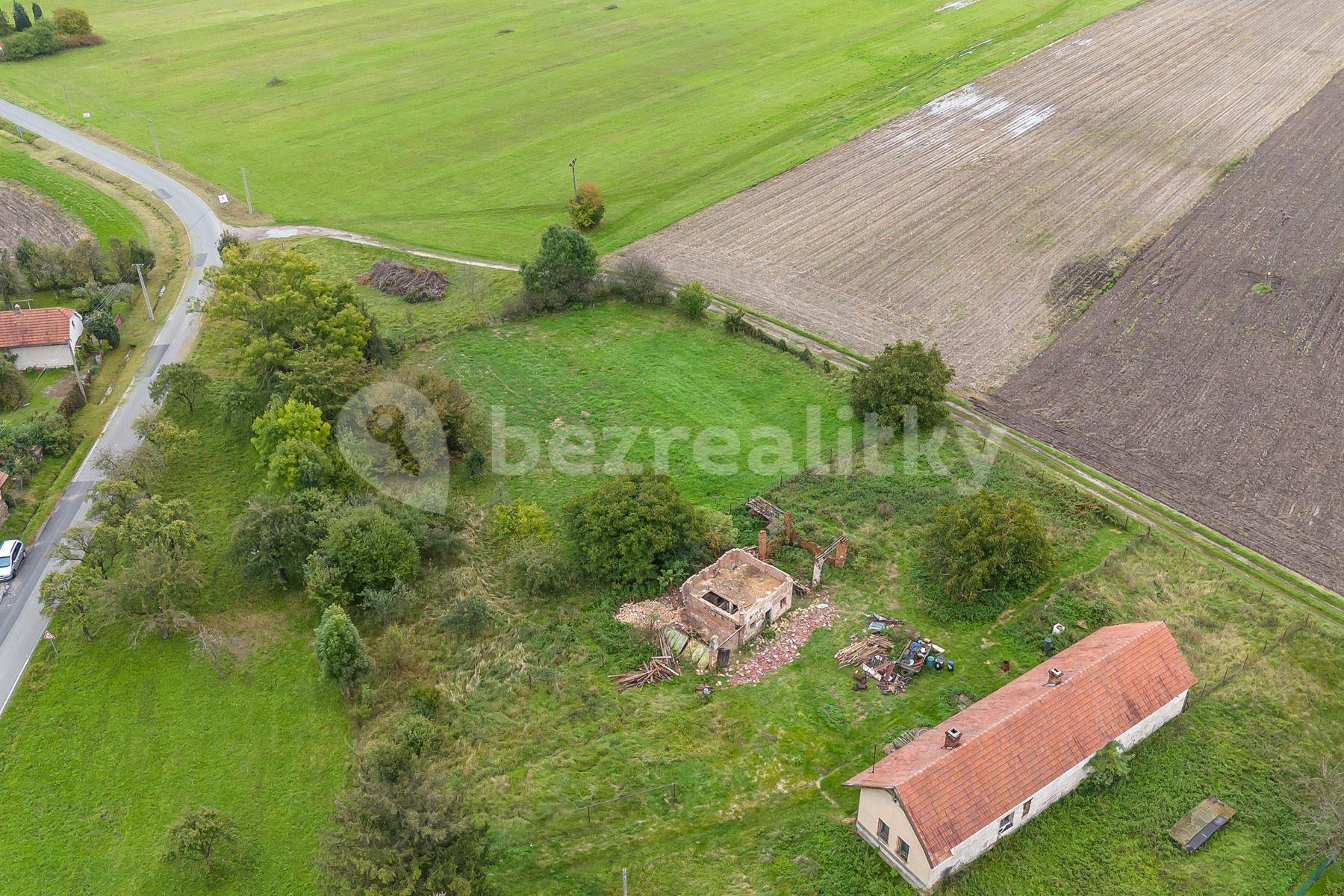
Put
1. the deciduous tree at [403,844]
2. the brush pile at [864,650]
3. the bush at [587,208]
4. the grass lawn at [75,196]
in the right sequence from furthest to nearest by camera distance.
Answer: the grass lawn at [75,196] < the bush at [587,208] < the brush pile at [864,650] < the deciduous tree at [403,844]

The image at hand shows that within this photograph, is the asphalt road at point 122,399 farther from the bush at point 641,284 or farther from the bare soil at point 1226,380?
the bare soil at point 1226,380

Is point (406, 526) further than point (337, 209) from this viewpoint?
No

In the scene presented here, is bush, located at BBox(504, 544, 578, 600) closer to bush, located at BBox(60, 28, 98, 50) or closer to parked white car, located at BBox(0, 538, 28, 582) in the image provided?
parked white car, located at BBox(0, 538, 28, 582)

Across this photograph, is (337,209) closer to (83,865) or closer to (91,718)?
(91,718)

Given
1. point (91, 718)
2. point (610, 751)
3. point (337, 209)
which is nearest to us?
point (610, 751)

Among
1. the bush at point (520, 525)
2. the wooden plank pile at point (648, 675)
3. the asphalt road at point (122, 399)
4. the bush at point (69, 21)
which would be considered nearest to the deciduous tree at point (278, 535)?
the bush at point (520, 525)

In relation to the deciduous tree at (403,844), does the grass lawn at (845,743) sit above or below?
below

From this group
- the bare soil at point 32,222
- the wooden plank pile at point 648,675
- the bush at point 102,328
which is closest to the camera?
the wooden plank pile at point 648,675

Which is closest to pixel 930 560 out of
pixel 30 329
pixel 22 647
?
pixel 22 647
